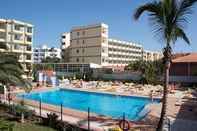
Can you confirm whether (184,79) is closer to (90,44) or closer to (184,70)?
(184,70)

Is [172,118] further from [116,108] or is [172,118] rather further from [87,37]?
[87,37]

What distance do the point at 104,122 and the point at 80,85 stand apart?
2358 cm

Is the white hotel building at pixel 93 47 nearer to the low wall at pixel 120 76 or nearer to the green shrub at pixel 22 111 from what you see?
the low wall at pixel 120 76

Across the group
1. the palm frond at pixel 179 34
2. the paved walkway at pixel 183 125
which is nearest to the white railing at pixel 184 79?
the paved walkway at pixel 183 125

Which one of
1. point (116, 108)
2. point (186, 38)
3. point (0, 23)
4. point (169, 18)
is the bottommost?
point (116, 108)

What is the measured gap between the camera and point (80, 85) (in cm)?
3831

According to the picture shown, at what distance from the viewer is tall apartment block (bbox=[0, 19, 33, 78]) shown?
163 feet

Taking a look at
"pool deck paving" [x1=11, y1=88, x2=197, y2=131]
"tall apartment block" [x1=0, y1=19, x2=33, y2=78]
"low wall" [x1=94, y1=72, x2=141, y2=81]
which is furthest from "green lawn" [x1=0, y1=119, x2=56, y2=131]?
"tall apartment block" [x1=0, y1=19, x2=33, y2=78]

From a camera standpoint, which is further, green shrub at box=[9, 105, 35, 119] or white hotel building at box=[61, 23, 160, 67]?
white hotel building at box=[61, 23, 160, 67]

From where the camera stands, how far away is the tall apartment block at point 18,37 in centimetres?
4972

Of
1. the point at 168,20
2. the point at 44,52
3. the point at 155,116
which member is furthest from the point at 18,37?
the point at 44,52

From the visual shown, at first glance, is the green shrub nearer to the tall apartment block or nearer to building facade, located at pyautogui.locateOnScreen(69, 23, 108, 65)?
the tall apartment block

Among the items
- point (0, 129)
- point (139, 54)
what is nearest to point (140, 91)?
→ point (0, 129)

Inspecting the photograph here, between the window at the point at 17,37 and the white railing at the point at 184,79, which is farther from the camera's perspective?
the window at the point at 17,37
